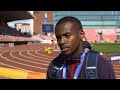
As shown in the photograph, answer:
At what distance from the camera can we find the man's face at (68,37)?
1.52 m

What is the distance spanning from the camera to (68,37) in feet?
5.08

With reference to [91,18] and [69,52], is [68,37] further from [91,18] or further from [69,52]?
[91,18]

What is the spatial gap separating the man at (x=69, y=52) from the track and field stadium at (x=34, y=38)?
2271 mm

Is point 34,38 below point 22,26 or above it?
below

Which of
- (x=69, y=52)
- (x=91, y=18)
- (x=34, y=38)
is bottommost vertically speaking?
(x=34, y=38)

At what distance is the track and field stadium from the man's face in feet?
7.60

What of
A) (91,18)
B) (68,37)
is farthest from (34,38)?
(68,37)

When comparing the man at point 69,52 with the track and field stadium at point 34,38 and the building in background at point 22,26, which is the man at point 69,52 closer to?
the track and field stadium at point 34,38

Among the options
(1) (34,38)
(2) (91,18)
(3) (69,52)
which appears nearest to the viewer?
(3) (69,52)

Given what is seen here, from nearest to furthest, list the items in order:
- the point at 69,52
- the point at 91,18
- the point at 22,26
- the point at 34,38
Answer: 1. the point at 69,52
2. the point at 91,18
3. the point at 22,26
4. the point at 34,38

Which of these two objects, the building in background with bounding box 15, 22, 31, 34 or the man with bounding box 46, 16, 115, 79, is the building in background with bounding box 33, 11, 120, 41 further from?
the building in background with bounding box 15, 22, 31, 34

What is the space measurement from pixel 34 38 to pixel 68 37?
3583 cm
